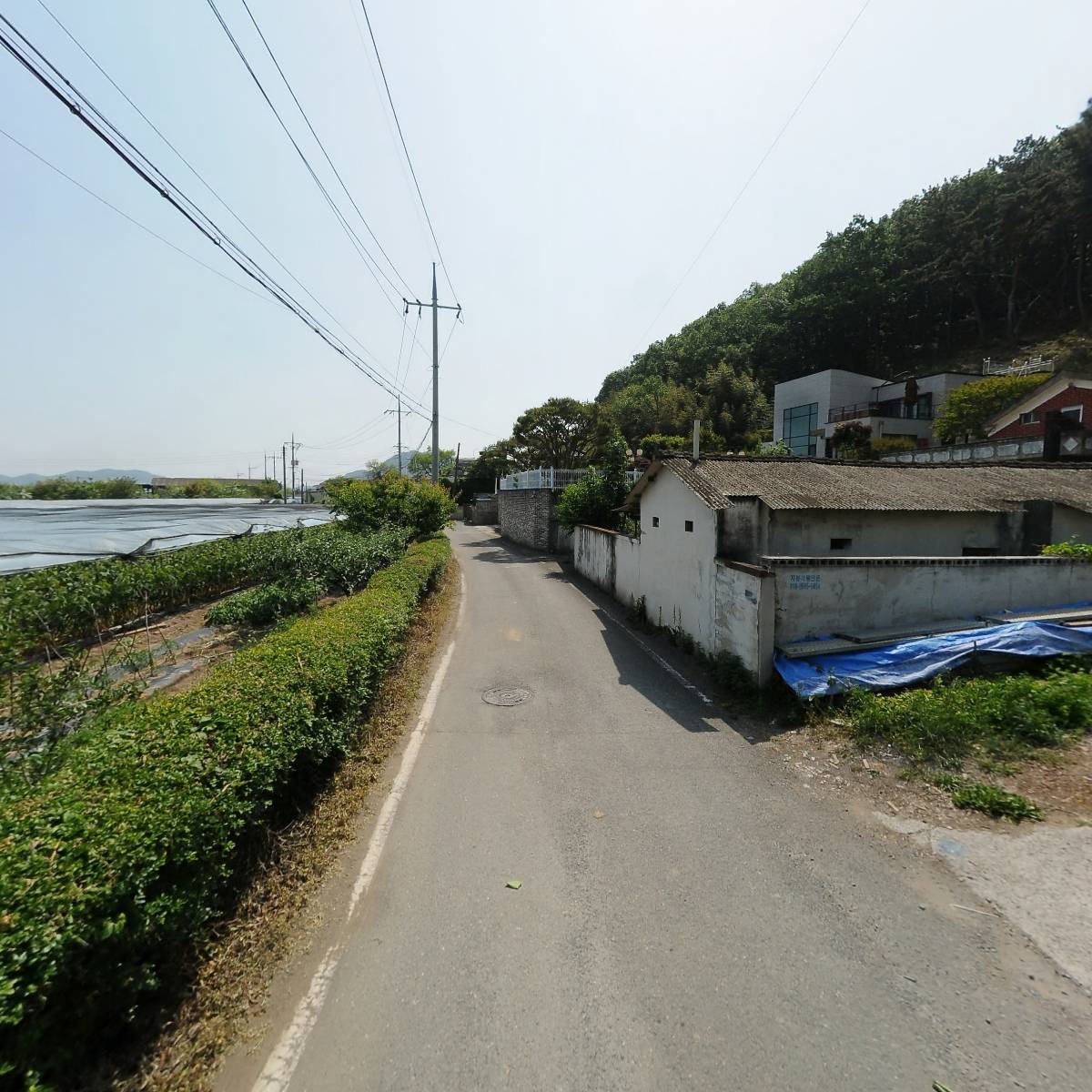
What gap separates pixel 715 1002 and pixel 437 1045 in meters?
1.52

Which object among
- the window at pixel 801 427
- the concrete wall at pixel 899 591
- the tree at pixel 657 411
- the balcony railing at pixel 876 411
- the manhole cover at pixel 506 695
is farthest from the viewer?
the tree at pixel 657 411

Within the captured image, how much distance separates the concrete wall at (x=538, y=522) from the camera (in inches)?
935

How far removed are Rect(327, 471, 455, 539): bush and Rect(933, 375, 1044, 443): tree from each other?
27.4 m

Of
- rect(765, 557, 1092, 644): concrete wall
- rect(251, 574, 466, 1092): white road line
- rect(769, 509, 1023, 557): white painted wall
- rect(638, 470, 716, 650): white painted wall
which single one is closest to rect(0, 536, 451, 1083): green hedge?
rect(251, 574, 466, 1092): white road line

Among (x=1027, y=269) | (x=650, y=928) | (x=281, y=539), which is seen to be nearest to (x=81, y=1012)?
(x=650, y=928)

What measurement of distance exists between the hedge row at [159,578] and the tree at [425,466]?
10.1 metres

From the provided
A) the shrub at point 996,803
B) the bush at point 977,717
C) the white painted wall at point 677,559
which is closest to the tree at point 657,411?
the white painted wall at point 677,559

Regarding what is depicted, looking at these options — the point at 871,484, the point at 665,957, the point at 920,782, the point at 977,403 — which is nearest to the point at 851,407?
the point at 977,403

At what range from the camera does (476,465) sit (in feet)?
160

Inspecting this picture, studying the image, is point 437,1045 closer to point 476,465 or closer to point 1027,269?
point 476,465

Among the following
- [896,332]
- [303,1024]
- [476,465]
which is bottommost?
[303,1024]

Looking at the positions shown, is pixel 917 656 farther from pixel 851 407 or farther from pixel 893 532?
pixel 851 407

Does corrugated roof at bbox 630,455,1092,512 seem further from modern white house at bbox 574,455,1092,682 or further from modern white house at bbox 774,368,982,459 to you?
modern white house at bbox 774,368,982,459

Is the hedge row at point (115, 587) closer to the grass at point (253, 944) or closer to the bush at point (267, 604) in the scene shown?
the bush at point (267, 604)
